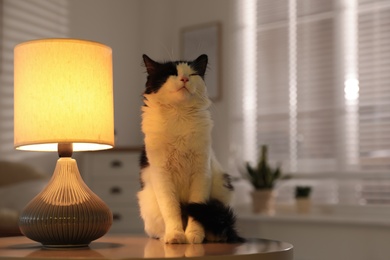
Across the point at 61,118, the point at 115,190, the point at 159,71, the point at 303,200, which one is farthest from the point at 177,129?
the point at 115,190

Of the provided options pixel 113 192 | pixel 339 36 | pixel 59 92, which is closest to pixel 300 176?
pixel 339 36

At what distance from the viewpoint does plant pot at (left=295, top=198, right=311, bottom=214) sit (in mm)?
3064

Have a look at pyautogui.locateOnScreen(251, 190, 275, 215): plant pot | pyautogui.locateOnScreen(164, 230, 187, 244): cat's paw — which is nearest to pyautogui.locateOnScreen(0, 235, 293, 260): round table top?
pyautogui.locateOnScreen(164, 230, 187, 244): cat's paw

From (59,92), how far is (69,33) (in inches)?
96.8

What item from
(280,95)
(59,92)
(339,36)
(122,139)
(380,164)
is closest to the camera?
(59,92)

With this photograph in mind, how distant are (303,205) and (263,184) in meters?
0.25

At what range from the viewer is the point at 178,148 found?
1.27 metres

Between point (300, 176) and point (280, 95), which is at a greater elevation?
point (280, 95)

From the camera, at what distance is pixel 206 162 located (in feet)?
4.21

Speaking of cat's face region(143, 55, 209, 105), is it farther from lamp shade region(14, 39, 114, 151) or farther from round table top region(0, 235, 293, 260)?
round table top region(0, 235, 293, 260)

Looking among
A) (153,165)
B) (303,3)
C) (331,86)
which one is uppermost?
(303,3)

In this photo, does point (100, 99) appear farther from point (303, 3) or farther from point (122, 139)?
point (122, 139)

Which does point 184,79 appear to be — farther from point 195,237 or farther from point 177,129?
point 195,237

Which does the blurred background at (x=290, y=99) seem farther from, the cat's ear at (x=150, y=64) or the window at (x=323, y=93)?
the cat's ear at (x=150, y=64)
